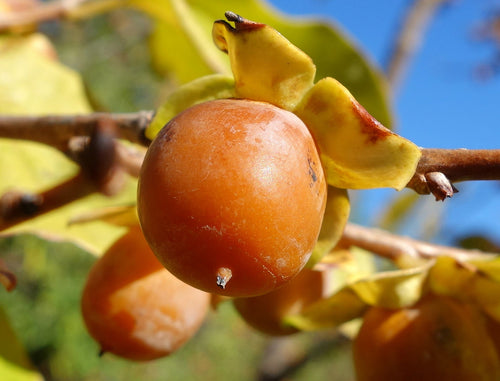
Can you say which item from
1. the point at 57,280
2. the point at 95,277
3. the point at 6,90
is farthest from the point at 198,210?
the point at 57,280

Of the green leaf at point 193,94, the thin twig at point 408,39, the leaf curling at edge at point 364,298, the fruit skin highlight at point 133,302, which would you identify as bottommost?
the thin twig at point 408,39

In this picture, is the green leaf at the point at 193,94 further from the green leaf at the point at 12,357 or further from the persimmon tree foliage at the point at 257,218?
the green leaf at the point at 12,357

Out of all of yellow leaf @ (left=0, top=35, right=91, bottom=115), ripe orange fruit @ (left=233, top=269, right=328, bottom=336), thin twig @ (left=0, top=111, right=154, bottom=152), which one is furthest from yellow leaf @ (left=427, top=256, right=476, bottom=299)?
yellow leaf @ (left=0, top=35, right=91, bottom=115)

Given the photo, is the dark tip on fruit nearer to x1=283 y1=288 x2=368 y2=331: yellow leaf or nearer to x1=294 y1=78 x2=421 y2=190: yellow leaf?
x1=294 y1=78 x2=421 y2=190: yellow leaf

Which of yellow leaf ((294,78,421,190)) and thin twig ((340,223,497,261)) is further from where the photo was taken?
thin twig ((340,223,497,261))

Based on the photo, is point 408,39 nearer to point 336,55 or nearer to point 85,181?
point 336,55

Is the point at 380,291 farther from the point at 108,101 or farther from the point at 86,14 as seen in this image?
the point at 108,101

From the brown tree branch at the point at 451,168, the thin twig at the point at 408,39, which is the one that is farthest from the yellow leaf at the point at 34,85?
the thin twig at the point at 408,39
